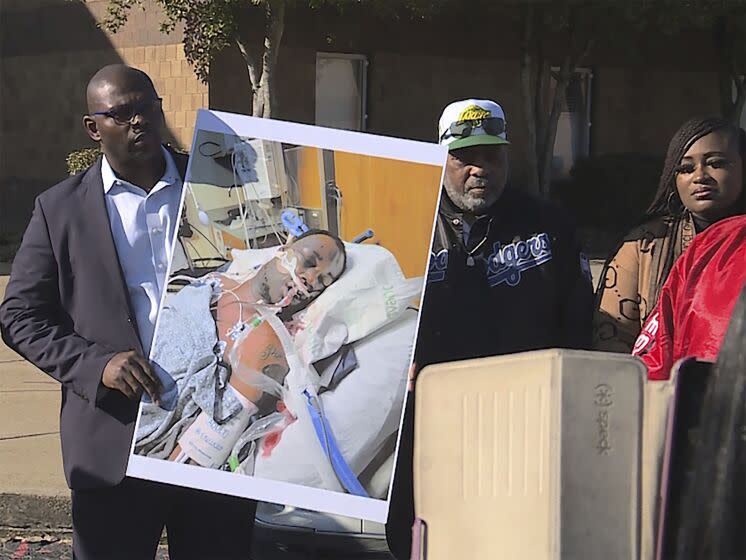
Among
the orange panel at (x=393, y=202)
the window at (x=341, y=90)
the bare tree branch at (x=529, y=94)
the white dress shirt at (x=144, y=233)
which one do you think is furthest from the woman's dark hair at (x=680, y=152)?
the bare tree branch at (x=529, y=94)

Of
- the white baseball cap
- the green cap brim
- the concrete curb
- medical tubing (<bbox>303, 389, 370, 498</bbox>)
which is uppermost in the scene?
the white baseball cap

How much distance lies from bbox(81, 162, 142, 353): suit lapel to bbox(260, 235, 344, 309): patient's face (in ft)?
1.22

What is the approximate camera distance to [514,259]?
9.36 ft

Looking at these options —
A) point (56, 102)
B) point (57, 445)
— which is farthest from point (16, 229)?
point (57, 445)

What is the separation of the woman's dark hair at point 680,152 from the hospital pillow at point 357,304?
81cm

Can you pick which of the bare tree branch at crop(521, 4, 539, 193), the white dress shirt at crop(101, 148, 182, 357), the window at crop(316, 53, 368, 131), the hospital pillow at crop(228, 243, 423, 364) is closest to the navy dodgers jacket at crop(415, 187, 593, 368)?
the hospital pillow at crop(228, 243, 423, 364)

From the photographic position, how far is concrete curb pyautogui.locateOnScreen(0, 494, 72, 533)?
199 inches

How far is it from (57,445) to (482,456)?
15.6 feet

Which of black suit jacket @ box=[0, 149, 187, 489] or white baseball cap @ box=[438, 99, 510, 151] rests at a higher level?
white baseball cap @ box=[438, 99, 510, 151]

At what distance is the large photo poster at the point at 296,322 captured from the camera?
238 centimetres

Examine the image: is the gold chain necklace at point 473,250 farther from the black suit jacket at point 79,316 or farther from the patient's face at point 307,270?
the black suit jacket at point 79,316

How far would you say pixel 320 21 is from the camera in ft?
54.7

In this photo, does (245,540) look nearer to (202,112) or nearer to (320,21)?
(202,112)

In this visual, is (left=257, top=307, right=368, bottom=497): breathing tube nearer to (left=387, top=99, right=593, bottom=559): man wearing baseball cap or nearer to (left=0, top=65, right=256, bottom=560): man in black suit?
(left=0, top=65, right=256, bottom=560): man in black suit
